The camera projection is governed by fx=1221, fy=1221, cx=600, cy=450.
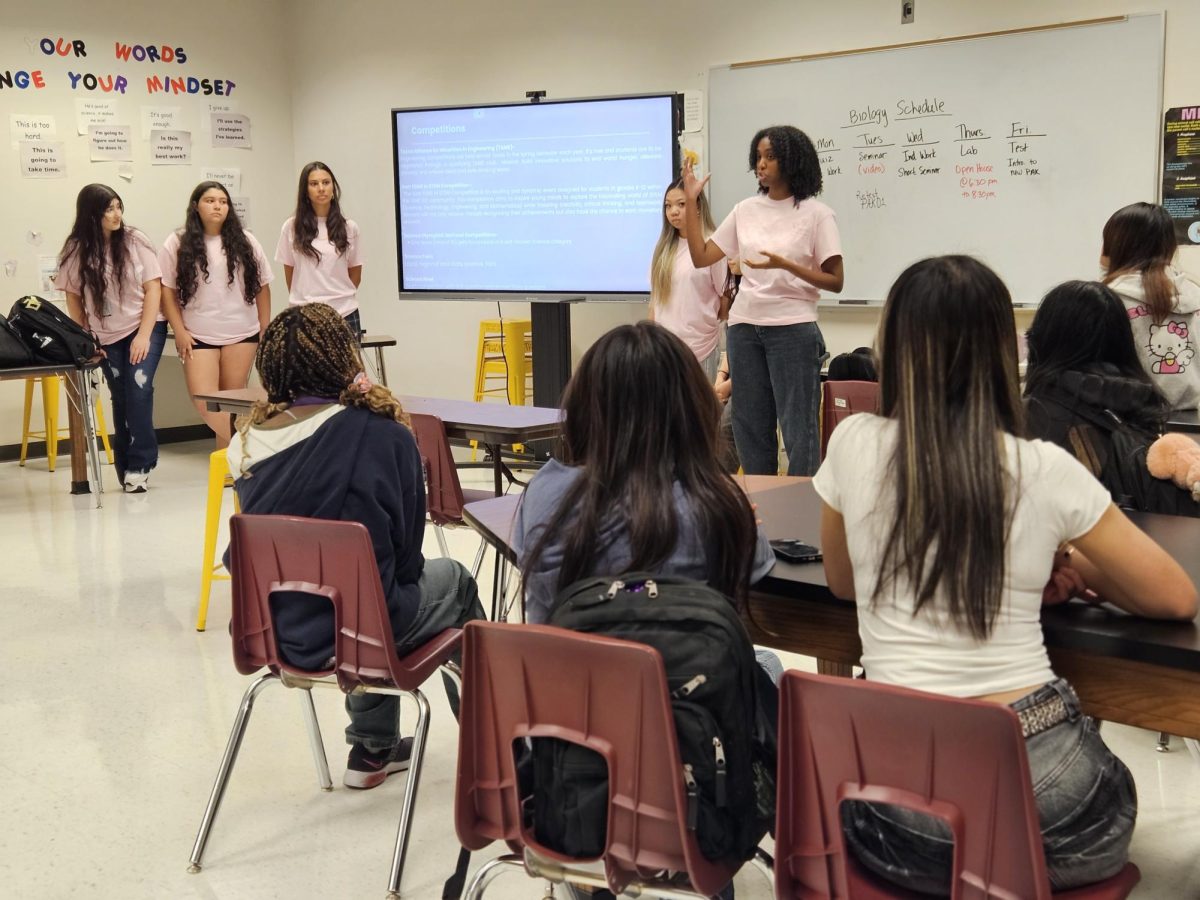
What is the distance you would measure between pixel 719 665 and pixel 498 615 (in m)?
2.01

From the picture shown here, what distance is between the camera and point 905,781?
1341 mm

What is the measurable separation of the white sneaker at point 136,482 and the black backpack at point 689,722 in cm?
514

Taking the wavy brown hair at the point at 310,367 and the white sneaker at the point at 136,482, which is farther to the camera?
the white sneaker at the point at 136,482

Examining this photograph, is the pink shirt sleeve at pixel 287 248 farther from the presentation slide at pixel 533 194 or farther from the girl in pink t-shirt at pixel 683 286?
the girl in pink t-shirt at pixel 683 286

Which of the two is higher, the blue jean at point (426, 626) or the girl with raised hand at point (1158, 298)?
the girl with raised hand at point (1158, 298)

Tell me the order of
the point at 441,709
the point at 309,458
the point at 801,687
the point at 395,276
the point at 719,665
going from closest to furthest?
1. the point at 801,687
2. the point at 719,665
3. the point at 309,458
4. the point at 441,709
5. the point at 395,276

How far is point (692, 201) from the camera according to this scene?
3982 mm

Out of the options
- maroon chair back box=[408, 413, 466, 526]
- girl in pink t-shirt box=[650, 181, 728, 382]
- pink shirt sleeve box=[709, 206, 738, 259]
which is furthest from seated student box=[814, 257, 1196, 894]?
girl in pink t-shirt box=[650, 181, 728, 382]

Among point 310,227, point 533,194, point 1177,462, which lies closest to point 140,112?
point 310,227

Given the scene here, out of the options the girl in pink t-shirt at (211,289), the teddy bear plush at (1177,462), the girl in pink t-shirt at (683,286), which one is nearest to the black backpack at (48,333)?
the girl in pink t-shirt at (211,289)

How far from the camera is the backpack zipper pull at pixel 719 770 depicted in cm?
151

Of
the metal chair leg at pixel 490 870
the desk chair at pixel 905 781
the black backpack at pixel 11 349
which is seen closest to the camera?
the desk chair at pixel 905 781

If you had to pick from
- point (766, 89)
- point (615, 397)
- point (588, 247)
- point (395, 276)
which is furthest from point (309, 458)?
point (395, 276)

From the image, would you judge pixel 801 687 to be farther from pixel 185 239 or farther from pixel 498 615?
pixel 185 239
